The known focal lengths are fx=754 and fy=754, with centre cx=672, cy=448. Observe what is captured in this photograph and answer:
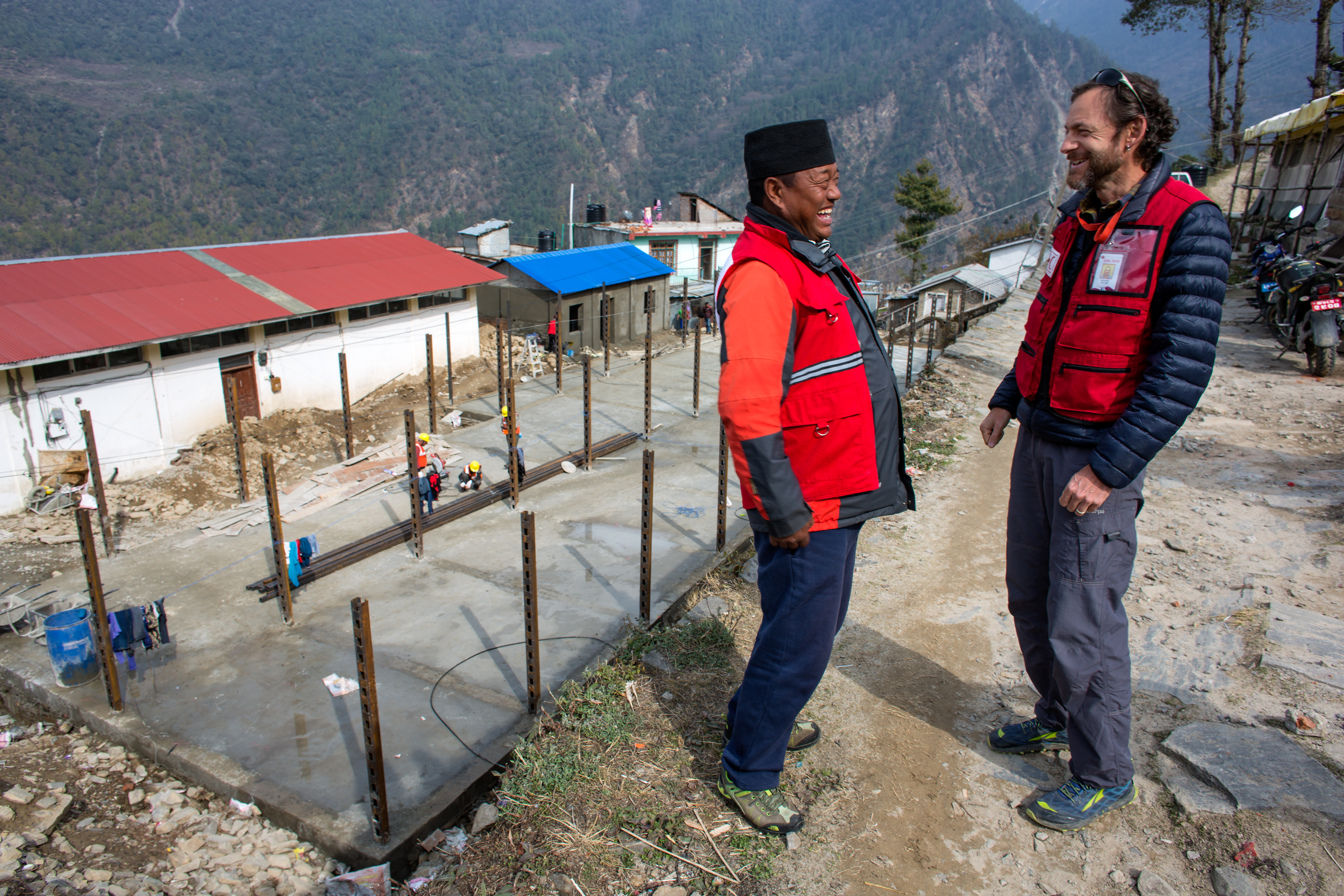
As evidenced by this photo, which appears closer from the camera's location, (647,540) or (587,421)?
(647,540)

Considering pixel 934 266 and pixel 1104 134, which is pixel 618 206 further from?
pixel 1104 134

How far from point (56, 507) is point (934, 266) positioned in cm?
6613

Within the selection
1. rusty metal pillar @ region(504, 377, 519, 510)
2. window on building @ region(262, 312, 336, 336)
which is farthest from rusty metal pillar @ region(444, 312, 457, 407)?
rusty metal pillar @ region(504, 377, 519, 510)

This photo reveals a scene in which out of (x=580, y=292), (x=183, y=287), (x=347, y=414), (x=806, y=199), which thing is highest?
(x=806, y=199)

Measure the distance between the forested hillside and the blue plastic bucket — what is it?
225ft

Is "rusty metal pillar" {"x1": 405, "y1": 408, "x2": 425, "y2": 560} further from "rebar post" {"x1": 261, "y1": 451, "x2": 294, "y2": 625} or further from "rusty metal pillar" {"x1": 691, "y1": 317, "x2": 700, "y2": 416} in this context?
"rusty metal pillar" {"x1": 691, "y1": 317, "x2": 700, "y2": 416}

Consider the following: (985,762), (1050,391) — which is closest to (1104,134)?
(1050,391)

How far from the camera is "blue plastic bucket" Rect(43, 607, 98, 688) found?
5527mm

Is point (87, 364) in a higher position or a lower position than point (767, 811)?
lower

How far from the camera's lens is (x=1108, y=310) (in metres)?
2.26

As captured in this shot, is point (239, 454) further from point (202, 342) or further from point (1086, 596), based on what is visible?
point (1086, 596)

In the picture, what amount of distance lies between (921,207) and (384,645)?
40.0 m

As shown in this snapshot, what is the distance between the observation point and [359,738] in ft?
16.5

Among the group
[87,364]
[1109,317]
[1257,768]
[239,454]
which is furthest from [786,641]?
[87,364]
